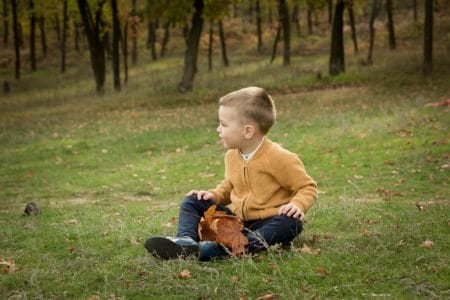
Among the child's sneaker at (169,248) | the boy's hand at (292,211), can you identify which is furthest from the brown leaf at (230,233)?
the boy's hand at (292,211)

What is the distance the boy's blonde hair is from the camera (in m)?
4.89

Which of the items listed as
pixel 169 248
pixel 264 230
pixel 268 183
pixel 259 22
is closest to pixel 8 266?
pixel 169 248

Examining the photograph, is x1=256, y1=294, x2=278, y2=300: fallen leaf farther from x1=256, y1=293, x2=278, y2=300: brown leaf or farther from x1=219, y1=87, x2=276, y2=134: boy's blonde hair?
x1=219, y1=87, x2=276, y2=134: boy's blonde hair

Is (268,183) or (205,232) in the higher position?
(268,183)

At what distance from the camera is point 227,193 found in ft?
17.2

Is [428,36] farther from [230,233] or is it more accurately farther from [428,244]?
[230,233]

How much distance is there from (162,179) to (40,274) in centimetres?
783

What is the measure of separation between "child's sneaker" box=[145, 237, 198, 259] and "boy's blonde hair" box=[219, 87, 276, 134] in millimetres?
1178

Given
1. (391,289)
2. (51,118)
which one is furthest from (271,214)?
(51,118)

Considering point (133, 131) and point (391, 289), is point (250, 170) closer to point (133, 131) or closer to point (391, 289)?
point (391, 289)

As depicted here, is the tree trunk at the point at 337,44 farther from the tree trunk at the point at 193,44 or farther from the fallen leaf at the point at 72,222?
the fallen leaf at the point at 72,222

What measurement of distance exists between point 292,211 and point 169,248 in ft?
3.32

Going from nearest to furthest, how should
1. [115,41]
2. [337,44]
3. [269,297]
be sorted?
[269,297], [337,44], [115,41]

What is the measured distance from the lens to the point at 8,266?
4891 millimetres
